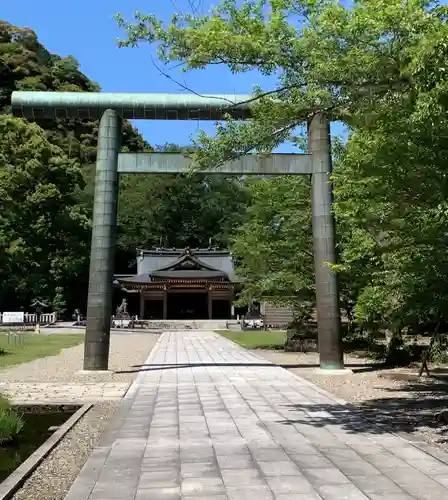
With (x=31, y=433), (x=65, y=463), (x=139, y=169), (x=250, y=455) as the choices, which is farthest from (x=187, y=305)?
(x=250, y=455)

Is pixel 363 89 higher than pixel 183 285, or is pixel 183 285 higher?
pixel 183 285

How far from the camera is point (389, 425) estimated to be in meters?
6.83

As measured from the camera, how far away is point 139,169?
13258 mm

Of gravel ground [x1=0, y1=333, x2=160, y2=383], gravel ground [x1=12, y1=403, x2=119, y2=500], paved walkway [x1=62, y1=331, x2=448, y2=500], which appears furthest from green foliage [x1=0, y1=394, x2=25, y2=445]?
gravel ground [x1=0, y1=333, x2=160, y2=383]

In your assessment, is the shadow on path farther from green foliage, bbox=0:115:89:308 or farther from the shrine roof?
the shrine roof

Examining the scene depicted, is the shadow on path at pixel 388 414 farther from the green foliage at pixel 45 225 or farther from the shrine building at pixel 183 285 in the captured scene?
the shrine building at pixel 183 285

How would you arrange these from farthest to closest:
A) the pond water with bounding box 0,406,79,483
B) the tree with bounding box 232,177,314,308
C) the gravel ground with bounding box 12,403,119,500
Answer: the tree with bounding box 232,177,314,308 < the pond water with bounding box 0,406,79,483 < the gravel ground with bounding box 12,403,119,500

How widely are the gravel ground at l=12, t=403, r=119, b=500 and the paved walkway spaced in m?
0.15

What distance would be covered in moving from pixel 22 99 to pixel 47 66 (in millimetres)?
60668

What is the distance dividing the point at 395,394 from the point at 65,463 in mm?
6453

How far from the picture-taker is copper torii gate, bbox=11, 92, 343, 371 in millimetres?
12812

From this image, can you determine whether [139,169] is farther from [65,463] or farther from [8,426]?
[65,463]

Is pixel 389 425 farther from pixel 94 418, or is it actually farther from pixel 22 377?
pixel 22 377

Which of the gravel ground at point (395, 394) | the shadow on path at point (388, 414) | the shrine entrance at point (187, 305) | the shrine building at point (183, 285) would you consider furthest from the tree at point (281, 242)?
the shrine entrance at point (187, 305)
